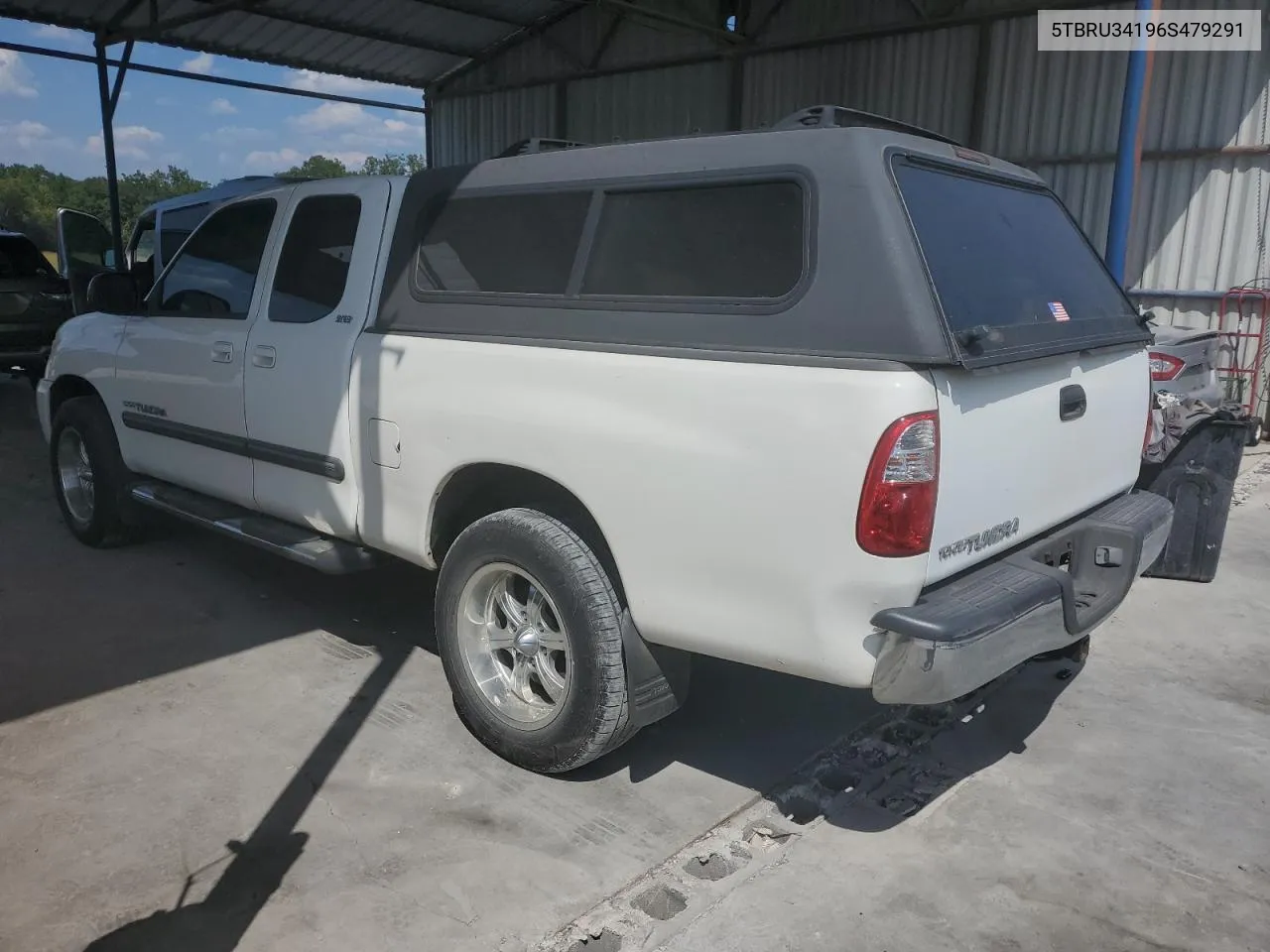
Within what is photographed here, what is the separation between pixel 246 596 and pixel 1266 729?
473cm

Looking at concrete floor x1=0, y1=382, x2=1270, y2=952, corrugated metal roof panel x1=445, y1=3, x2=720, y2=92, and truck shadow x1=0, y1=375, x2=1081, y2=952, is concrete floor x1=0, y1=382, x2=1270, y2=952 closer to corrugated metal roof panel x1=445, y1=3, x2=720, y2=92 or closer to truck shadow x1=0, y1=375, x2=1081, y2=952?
truck shadow x1=0, y1=375, x2=1081, y2=952

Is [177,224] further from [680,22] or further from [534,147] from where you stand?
[534,147]

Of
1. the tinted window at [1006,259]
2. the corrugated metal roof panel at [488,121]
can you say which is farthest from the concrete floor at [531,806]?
the corrugated metal roof panel at [488,121]

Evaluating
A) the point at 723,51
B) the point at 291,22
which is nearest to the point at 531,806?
the point at 723,51

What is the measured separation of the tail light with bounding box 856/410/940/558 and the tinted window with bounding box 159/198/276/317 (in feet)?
10.6

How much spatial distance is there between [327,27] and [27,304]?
680cm

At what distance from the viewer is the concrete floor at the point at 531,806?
2.75m

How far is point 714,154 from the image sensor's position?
9.91ft

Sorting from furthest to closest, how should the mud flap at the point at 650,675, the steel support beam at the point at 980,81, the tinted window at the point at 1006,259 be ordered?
1. the steel support beam at the point at 980,81
2. the mud flap at the point at 650,675
3. the tinted window at the point at 1006,259

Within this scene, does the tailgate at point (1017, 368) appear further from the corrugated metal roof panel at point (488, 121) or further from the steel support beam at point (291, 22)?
the corrugated metal roof panel at point (488, 121)

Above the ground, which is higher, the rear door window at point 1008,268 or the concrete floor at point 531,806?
the rear door window at point 1008,268

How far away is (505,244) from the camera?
3.60m

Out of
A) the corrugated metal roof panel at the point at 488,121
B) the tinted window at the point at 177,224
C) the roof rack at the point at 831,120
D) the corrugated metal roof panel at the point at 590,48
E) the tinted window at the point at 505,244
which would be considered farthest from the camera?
the corrugated metal roof panel at the point at 488,121

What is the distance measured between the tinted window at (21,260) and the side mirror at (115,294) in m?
7.33
